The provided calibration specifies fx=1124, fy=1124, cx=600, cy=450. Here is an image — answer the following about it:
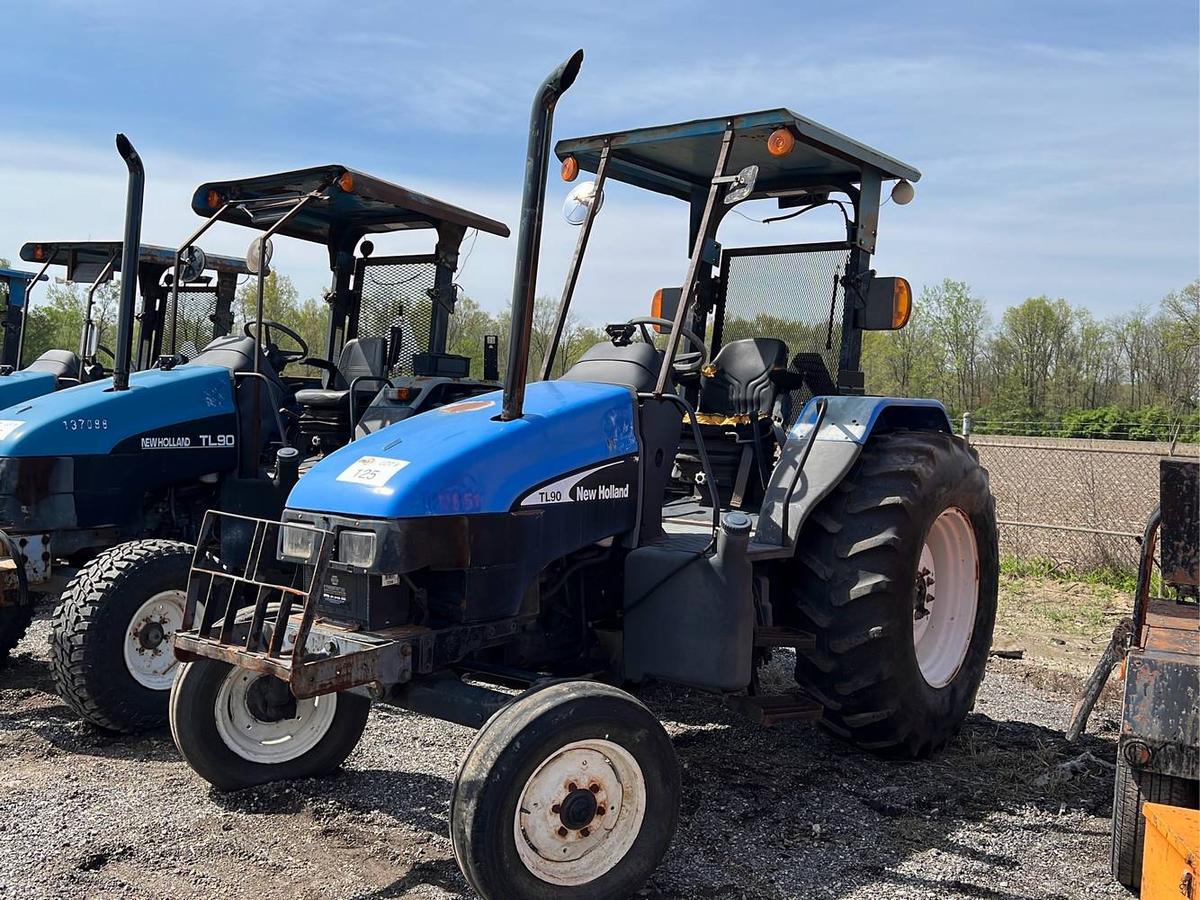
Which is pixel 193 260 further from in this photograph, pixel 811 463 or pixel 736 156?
pixel 811 463

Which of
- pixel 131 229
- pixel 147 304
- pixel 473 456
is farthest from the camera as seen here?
pixel 147 304

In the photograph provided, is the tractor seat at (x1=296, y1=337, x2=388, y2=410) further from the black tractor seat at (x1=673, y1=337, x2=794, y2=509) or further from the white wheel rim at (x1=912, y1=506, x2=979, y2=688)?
the white wheel rim at (x1=912, y1=506, x2=979, y2=688)

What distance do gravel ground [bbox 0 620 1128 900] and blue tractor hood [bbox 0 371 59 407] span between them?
4.96 metres

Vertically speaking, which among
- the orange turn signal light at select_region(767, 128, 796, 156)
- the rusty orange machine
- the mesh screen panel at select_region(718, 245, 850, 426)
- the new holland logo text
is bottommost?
the rusty orange machine

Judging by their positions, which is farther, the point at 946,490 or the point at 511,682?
the point at 946,490

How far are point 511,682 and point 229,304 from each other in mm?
6221

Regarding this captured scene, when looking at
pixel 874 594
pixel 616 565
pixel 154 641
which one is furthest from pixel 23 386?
pixel 874 594

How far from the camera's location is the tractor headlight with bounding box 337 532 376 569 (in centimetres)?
342

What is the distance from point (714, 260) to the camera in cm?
584

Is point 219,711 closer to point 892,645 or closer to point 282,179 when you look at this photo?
point 892,645

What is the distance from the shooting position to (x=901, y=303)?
5.02 metres

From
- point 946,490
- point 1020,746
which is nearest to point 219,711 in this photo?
point 946,490

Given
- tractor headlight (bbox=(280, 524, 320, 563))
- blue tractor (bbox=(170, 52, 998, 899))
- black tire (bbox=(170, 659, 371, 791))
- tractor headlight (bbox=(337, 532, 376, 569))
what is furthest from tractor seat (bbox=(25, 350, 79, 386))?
tractor headlight (bbox=(337, 532, 376, 569))

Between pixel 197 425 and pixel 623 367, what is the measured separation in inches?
120
